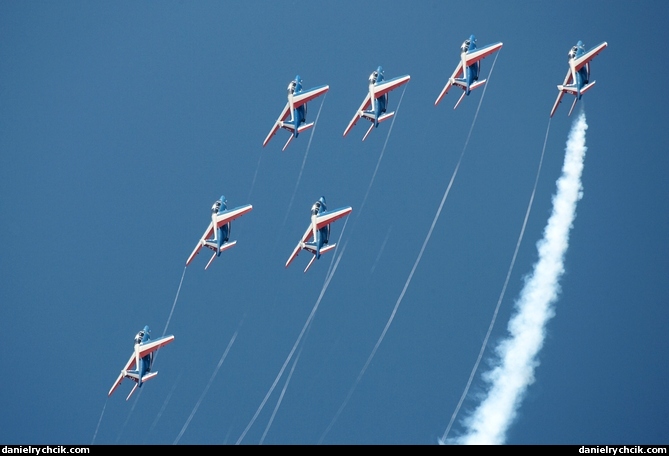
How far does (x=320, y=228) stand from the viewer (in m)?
68.1

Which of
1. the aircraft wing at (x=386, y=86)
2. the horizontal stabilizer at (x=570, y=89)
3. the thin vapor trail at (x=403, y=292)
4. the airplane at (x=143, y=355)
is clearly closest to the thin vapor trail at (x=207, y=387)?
the thin vapor trail at (x=403, y=292)

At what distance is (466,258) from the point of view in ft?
311

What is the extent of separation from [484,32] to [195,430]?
4643cm

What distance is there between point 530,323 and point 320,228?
1452 cm

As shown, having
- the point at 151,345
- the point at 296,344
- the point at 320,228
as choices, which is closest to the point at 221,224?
the point at 320,228

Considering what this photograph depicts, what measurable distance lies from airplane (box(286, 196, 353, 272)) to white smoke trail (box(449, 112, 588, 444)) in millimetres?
12033

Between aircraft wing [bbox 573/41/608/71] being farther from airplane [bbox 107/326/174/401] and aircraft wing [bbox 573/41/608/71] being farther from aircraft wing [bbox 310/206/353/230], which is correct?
airplane [bbox 107/326/174/401]

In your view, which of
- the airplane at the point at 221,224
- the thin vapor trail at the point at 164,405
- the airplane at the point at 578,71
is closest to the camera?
the airplane at the point at 578,71

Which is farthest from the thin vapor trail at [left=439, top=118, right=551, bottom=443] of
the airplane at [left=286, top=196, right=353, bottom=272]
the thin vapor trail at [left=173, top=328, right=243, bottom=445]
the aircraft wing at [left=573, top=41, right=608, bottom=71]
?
the aircraft wing at [left=573, top=41, right=608, bottom=71]

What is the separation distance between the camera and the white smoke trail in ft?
225

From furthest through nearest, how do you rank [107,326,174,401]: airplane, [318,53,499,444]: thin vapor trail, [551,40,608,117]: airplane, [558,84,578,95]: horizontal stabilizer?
[318,53,499,444]: thin vapor trail
[107,326,174,401]: airplane
[558,84,578,95]: horizontal stabilizer
[551,40,608,117]: airplane

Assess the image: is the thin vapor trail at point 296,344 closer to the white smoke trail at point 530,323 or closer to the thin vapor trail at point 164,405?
the thin vapor trail at point 164,405

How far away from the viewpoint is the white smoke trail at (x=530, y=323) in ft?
225

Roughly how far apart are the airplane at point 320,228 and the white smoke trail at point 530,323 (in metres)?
12.0
